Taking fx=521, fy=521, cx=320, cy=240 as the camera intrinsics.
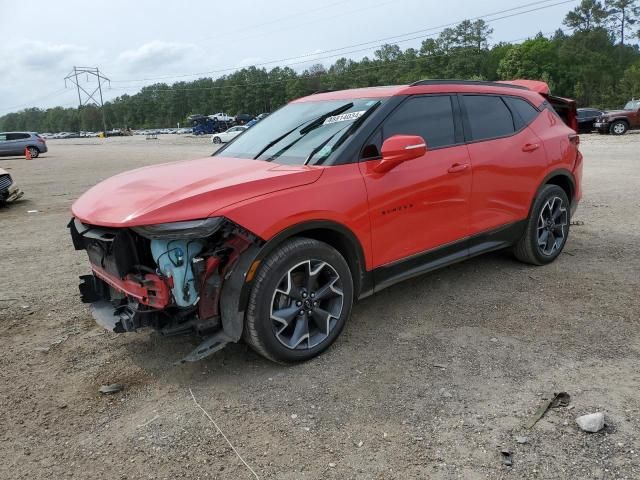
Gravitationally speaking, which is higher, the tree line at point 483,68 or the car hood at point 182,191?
the tree line at point 483,68

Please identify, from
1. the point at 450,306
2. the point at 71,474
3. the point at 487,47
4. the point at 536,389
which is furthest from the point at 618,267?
the point at 487,47

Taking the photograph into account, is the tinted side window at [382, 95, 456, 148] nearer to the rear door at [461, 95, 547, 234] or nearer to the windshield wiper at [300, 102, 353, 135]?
the rear door at [461, 95, 547, 234]

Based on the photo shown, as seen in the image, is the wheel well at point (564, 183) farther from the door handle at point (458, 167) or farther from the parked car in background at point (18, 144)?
the parked car in background at point (18, 144)

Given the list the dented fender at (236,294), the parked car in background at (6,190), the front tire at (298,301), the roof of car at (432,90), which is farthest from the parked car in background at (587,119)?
the dented fender at (236,294)

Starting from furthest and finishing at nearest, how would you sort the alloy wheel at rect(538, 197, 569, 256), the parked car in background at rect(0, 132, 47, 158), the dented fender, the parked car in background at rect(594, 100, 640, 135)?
the parked car in background at rect(0, 132, 47, 158)
the parked car in background at rect(594, 100, 640, 135)
the alloy wheel at rect(538, 197, 569, 256)
the dented fender

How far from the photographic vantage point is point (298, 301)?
11.0 feet

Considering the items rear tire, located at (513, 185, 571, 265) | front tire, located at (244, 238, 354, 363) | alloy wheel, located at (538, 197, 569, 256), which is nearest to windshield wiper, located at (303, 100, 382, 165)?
front tire, located at (244, 238, 354, 363)

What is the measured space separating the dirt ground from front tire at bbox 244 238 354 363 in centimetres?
18

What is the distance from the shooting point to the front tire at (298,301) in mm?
3143

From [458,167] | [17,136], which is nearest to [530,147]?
[458,167]

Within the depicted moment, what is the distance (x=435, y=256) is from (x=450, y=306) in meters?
0.48

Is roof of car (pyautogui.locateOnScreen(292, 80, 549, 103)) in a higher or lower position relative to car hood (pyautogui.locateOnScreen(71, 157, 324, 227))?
higher

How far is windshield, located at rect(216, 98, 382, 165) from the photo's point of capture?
371 centimetres

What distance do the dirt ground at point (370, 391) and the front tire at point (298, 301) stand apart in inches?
6.9
